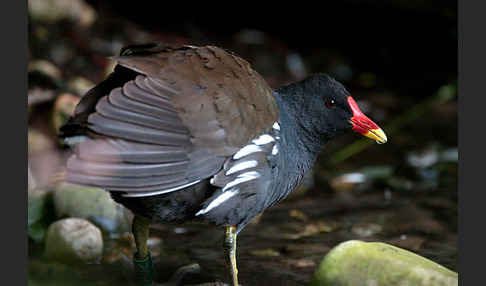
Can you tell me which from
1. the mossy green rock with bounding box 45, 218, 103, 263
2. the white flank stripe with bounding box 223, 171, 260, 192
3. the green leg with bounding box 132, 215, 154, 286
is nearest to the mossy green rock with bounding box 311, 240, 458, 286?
Answer: the white flank stripe with bounding box 223, 171, 260, 192

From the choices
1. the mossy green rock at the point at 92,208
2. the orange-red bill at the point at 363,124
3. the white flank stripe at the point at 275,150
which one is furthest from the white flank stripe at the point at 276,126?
the mossy green rock at the point at 92,208

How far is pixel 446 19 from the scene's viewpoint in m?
8.52

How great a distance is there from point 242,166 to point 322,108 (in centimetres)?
82

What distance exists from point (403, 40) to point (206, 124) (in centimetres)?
607

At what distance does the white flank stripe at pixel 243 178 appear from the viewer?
384 cm

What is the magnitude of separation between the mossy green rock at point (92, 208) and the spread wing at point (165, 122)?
165 cm

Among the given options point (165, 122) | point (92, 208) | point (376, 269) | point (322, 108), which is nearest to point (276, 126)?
point (322, 108)

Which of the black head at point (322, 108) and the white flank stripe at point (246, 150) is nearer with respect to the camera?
the white flank stripe at point (246, 150)

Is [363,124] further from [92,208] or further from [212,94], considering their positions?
[92,208]

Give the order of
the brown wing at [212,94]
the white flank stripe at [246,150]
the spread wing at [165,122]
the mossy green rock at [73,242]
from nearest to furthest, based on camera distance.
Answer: the spread wing at [165,122], the brown wing at [212,94], the white flank stripe at [246,150], the mossy green rock at [73,242]

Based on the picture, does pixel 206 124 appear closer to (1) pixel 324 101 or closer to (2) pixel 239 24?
(1) pixel 324 101

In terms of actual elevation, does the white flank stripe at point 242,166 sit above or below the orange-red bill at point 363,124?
below

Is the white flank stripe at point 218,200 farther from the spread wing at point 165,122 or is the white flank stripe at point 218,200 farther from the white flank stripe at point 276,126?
the white flank stripe at point 276,126

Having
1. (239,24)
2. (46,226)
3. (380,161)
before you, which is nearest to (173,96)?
(46,226)
